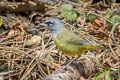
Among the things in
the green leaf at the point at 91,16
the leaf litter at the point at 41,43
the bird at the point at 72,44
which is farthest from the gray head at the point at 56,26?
A: the green leaf at the point at 91,16

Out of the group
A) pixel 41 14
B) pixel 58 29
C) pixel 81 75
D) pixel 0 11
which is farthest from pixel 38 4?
pixel 81 75

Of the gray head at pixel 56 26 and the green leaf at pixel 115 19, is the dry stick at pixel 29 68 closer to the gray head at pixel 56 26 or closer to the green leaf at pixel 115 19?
the gray head at pixel 56 26

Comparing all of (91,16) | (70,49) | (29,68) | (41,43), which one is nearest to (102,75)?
(70,49)

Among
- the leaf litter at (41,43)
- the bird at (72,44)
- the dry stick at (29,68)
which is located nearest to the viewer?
the bird at (72,44)

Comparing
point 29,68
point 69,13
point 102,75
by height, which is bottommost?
point 29,68

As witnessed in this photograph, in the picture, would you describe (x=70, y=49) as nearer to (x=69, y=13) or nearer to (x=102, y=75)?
(x=102, y=75)

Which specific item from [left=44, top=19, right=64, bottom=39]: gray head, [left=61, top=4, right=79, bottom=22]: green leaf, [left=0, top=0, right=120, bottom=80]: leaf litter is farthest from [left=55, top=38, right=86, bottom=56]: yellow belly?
[left=61, top=4, right=79, bottom=22]: green leaf

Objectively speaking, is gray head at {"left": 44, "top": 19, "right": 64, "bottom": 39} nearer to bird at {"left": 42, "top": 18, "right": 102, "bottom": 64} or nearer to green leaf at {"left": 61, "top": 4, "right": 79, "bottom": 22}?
bird at {"left": 42, "top": 18, "right": 102, "bottom": 64}

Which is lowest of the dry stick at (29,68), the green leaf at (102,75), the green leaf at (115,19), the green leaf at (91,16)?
the dry stick at (29,68)

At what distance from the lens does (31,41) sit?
4.07 meters

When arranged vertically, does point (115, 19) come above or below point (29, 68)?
above

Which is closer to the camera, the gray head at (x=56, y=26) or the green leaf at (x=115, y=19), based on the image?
the gray head at (x=56, y=26)

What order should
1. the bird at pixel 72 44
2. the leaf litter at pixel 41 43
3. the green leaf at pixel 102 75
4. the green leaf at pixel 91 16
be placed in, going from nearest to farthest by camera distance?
the green leaf at pixel 102 75 < the bird at pixel 72 44 < the leaf litter at pixel 41 43 < the green leaf at pixel 91 16

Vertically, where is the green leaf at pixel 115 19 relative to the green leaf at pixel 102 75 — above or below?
above
